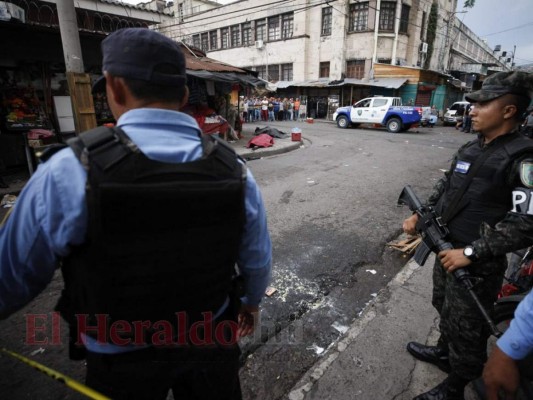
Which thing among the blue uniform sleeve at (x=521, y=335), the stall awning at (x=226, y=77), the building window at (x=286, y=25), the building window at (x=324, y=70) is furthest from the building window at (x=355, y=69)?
the blue uniform sleeve at (x=521, y=335)

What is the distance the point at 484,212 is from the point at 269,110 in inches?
853

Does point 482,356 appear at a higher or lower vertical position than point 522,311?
lower

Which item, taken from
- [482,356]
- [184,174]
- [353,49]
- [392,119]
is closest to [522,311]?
[482,356]

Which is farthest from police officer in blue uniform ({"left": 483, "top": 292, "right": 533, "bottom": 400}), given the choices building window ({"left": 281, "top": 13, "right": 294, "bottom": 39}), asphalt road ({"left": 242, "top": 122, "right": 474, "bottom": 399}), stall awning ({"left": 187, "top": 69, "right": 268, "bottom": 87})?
building window ({"left": 281, "top": 13, "right": 294, "bottom": 39})

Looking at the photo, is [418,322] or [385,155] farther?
[385,155]

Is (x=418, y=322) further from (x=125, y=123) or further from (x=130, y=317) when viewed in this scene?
(x=125, y=123)

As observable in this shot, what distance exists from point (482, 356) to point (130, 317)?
1797 millimetres

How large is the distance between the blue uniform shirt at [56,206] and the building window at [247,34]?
104 feet

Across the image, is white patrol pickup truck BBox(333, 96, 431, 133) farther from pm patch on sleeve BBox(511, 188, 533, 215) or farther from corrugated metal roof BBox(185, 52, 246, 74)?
pm patch on sleeve BBox(511, 188, 533, 215)

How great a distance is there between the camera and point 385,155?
9547 millimetres

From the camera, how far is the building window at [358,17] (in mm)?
23105

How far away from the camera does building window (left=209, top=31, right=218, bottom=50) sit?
1265 inches

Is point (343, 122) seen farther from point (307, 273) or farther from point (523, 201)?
point (523, 201)

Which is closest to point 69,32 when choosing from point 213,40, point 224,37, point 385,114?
point 385,114
